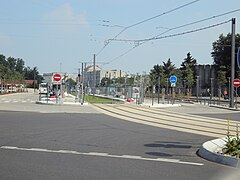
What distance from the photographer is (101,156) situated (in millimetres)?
9422

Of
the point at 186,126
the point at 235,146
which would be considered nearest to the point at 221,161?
the point at 235,146

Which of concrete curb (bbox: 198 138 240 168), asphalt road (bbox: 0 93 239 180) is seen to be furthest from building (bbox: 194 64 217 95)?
concrete curb (bbox: 198 138 240 168)

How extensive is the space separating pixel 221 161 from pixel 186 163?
880mm

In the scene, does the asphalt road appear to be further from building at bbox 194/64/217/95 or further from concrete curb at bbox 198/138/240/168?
building at bbox 194/64/217/95

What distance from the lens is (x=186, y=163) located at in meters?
8.75

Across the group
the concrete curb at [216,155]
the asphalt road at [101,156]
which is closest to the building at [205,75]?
the asphalt road at [101,156]

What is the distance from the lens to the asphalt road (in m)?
7.34

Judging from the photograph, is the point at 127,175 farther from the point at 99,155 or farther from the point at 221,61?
the point at 221,61

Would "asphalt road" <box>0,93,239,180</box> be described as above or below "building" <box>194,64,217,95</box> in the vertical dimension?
below

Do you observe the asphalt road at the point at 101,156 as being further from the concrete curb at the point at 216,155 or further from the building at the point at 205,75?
the building at the point at 205,75

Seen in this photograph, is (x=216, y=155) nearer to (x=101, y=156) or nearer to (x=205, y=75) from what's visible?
(x=101, y=156)

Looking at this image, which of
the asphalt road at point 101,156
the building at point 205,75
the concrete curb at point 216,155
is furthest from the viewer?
the building at point 205,75

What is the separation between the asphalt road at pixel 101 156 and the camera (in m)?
7.34

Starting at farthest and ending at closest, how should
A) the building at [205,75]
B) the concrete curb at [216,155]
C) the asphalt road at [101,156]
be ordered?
1. the building at [205,75]
2. the concrete curb at [216,155]
3. the asphalt road at [101,156]
